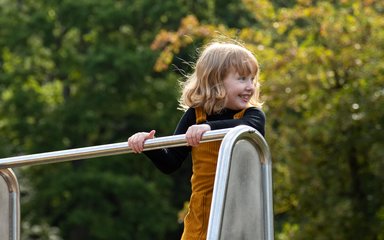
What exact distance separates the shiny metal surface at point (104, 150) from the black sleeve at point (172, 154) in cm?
21

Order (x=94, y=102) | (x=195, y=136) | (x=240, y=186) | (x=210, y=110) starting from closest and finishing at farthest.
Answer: (x=240, y=186), (x=195, y=136), (x=210, y=110), (x=94, y=102)

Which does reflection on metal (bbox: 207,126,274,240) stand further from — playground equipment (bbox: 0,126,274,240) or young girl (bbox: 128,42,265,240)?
young girl (bbox: 128,42,265,240)

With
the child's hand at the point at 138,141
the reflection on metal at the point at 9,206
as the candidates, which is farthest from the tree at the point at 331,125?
the child's hand at the point at 138,141

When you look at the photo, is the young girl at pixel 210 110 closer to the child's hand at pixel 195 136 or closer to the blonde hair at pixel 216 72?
the blonde hair at pixel 216 72

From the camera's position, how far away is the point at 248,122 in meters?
4.10

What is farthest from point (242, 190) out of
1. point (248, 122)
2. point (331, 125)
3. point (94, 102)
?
point (94, 102)

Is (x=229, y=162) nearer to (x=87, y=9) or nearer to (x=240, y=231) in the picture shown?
(x=240, y=231)

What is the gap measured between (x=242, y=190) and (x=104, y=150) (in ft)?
2.10

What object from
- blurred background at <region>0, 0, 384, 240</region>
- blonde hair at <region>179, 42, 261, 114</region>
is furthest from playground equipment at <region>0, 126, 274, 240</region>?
blurred background at <region>0, 0, 384, 240</region>

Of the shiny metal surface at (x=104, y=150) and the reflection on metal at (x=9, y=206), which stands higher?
the reflection on metal at (x=9, y=206)

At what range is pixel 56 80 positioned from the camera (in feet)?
93.4

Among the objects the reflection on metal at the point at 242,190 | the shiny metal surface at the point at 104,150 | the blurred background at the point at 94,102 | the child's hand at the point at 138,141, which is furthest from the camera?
the blurred background at the point at 94,102

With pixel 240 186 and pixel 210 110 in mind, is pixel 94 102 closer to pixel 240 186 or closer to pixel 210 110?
pixel 210 110

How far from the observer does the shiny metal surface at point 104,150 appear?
3.83 metres
